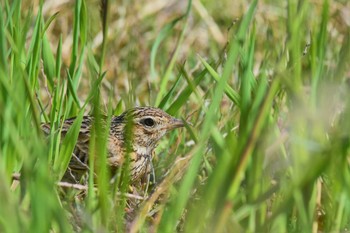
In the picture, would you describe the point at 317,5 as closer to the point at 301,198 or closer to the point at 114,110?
the point at 114,110

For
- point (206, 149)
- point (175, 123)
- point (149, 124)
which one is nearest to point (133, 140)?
point (149, 124)

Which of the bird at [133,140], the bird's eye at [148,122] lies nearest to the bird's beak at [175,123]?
the bird at [133,140]

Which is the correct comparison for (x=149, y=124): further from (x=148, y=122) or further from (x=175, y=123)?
(x=175, y=123)

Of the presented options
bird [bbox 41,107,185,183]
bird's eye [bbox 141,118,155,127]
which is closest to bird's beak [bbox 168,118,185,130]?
bird [bbox 41,107,185,183]

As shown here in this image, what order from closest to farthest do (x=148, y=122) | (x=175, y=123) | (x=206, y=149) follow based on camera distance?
1. (x=206, y=149)
2. (x=175, y=123)
3. (x=148, y=122)

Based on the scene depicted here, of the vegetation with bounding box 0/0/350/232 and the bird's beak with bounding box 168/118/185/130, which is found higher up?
the vegetation with bounding box 0/0/350/232

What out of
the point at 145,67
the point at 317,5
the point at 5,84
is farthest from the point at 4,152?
the point at 317,5

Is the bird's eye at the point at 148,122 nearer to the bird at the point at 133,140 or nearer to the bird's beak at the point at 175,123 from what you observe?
the bird at the point at 133,140

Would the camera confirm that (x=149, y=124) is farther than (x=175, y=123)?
Yes

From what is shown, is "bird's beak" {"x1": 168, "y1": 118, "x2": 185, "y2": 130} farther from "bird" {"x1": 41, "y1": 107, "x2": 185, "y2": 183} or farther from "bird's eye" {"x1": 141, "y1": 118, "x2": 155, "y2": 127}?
"bird's eye" {"x1": 141, "y1": 118, "x2": 155, "y2": 127}

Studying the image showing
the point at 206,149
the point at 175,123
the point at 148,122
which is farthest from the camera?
the point at 148,122
